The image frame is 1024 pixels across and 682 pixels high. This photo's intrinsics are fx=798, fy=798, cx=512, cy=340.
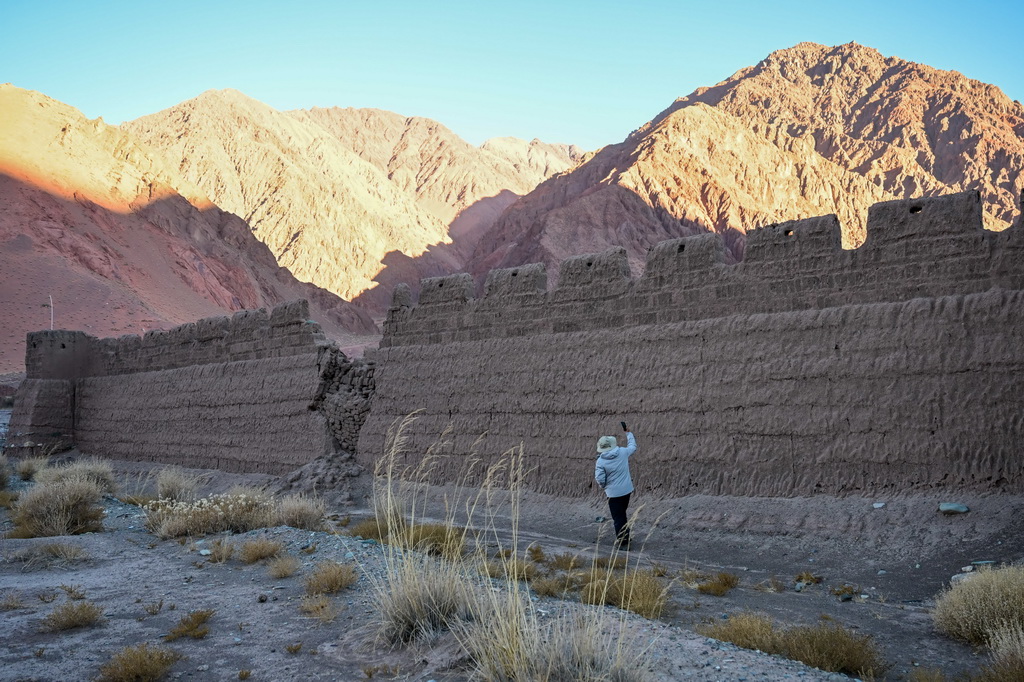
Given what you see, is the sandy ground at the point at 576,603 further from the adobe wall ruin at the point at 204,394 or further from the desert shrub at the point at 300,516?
the adobe wall ruin at the point at 204,394

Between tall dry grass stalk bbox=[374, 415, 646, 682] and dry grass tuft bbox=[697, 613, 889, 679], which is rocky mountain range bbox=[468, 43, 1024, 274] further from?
tall dry grass stalk bbox=[374, 415, 646, 682]

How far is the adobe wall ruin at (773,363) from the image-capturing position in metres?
8.09

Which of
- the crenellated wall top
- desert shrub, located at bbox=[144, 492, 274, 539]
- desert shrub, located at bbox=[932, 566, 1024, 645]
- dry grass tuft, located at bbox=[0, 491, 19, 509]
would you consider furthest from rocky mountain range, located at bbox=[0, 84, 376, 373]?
desert shrub, located at bbox=[932, 566, 1024, 645]

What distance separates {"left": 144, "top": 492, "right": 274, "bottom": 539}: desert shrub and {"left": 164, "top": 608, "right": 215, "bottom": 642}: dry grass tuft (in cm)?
371

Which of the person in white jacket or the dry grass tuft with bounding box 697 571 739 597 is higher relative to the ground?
the person in white jacket

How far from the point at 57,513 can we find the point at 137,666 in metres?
6.49

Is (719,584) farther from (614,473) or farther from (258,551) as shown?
(258,551)

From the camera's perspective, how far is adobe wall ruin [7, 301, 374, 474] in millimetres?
15023

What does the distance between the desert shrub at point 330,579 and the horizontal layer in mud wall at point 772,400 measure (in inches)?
178

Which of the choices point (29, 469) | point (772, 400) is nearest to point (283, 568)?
point (772, 400)

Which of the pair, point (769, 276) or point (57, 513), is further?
point (57, 513)

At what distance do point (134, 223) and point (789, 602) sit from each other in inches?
2148

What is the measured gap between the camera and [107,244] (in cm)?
4953

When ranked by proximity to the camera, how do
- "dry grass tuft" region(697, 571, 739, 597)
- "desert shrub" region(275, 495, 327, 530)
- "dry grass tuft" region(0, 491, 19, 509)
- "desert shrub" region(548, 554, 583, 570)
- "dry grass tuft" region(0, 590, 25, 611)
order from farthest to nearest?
"dry grass tuft" region(0, 491, 19, 509)
"desert shrub" region(275, 495, 327, 530)
"desert shrub" region(548, 554, 583, 570)
"dry grass tuft" region(697, 571, 739, 597)
"dry grass tuft" region(0, 590, 25, 611)
